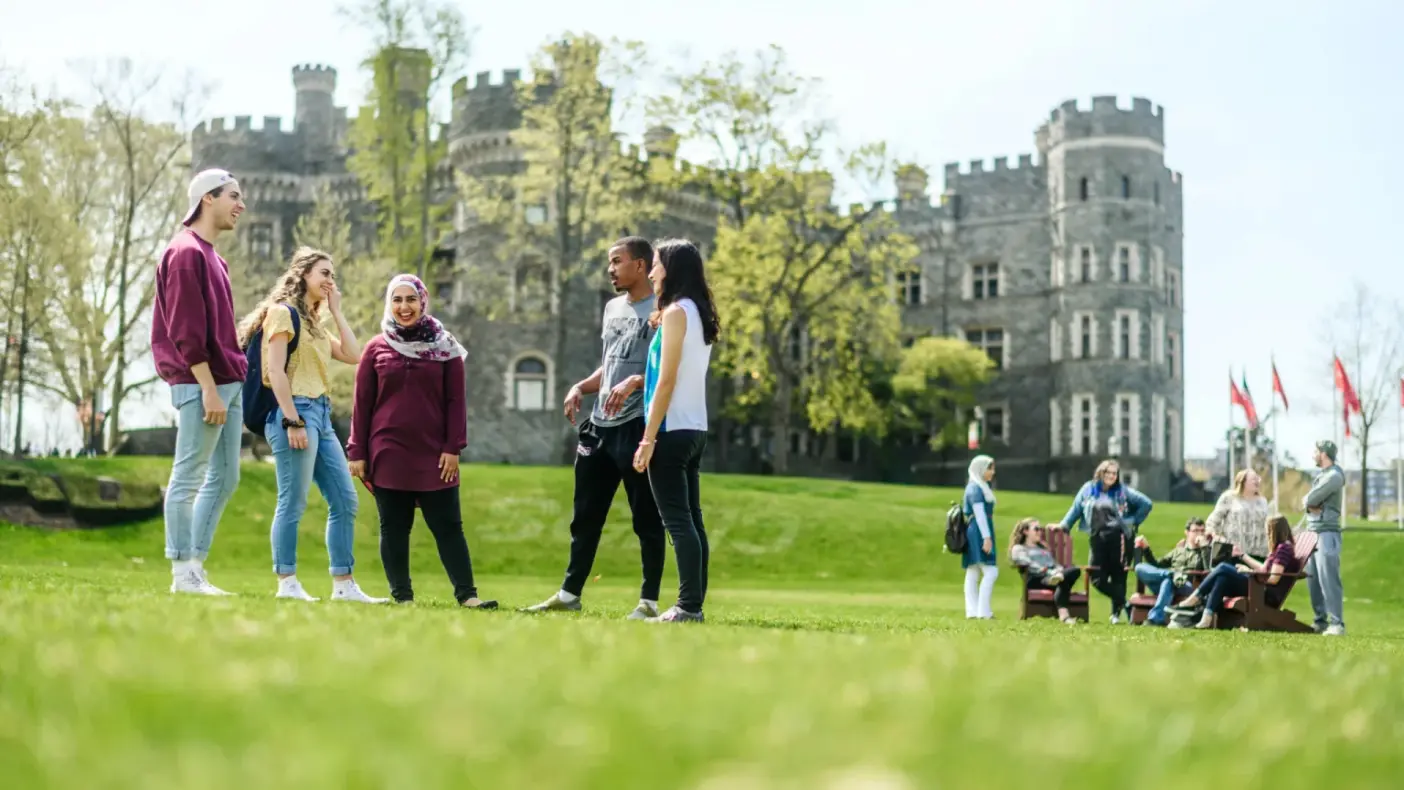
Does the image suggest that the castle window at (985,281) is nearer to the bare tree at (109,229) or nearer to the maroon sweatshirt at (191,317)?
the bare tree at (109,229)

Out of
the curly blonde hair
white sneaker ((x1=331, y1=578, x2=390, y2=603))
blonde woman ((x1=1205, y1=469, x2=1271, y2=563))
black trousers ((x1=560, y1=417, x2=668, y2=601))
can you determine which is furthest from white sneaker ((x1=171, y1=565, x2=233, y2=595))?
blonde woman ((x1=1205, y1=469, x2=1271, y2=563))

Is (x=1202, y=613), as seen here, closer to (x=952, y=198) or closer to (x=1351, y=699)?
(x=1351, y=699)

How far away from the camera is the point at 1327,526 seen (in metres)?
15.1

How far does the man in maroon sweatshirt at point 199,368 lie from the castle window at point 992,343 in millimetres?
55037

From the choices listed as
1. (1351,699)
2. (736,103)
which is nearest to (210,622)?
(1351,699)

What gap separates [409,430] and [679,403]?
2054 mm

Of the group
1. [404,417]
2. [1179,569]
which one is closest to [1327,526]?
[1179,569]

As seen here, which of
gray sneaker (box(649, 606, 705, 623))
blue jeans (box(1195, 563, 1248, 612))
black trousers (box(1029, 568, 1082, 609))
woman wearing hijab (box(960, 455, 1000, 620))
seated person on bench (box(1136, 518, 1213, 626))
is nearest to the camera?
gray sneaker (box(649, 606, 705, 623))

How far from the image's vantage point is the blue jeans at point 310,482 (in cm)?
912

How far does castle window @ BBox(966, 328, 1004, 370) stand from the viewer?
204 feet

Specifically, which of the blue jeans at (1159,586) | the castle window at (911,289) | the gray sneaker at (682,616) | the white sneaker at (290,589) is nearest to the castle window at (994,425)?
the castle window at (911,289)

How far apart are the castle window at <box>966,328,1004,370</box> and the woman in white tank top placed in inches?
2154

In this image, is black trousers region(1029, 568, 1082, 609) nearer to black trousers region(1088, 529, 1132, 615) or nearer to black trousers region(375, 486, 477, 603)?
black trousers region(1088, 529, 1132, 615)

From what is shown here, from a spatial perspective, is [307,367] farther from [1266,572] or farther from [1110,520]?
[1266,572]
